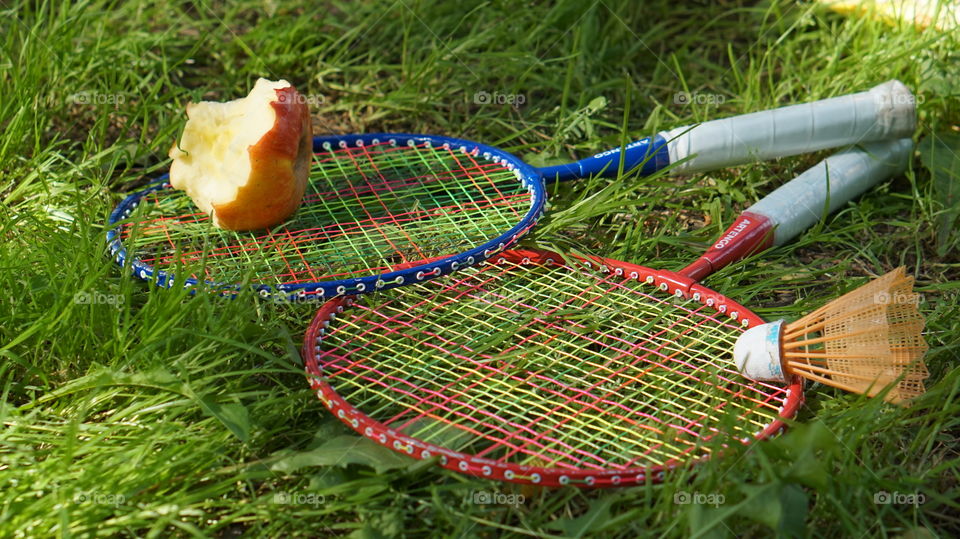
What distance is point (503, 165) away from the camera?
3289 mm

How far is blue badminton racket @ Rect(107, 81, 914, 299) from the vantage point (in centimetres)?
278

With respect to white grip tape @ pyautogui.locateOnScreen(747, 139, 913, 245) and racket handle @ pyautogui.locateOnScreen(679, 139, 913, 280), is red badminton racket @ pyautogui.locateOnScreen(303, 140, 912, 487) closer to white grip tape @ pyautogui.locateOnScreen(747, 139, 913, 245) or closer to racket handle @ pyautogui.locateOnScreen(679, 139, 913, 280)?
racket handle @ pyautogui.locateOnScreen(679, 139, 913, 280)

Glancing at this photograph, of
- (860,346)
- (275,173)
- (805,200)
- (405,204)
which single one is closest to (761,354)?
(860,346)

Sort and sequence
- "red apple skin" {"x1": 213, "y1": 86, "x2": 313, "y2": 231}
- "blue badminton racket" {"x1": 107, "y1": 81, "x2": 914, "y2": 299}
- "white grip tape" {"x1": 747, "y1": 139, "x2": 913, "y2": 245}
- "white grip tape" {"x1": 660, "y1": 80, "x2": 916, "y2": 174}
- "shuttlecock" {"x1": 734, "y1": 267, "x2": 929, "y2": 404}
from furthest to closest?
"white grip tape" {"x1": 660, "y1": 80, "x2": 916, "y2": 174} → "white grip tape" {"x1": 747, "y1": 139, "x2": 913, "y2": 245} → "red apple skin" {"x1": 213, "y1": 86, "x2": 313, "y2": 231} → "blue badminton racket" {"x1": 107, "y1": 81, "x2": 914, "y2": 299} → "shuttlecock" {"x1": 734, "y1": 267, "x2": 929, "y2": 404}

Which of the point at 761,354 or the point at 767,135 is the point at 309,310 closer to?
the point at 761,354

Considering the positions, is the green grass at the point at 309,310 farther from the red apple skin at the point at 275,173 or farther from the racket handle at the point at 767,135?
the red apple skin at the point at 275,173

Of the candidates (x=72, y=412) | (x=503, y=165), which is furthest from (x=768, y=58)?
(x=72, y=412)

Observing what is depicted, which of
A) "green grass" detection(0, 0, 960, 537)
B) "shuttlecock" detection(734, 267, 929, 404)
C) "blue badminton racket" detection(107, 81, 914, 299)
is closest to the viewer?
"green grass" detection(0, 0, 960, 537)

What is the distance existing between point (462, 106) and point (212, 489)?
2124mm

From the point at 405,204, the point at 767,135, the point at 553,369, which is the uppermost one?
the point at 767,135

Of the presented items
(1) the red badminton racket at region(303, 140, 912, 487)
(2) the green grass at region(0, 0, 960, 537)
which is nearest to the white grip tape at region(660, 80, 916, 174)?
(2) the green grass at region(0, 0, 960, 537)

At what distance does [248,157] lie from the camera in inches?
114

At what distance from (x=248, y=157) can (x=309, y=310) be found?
1.56 feet

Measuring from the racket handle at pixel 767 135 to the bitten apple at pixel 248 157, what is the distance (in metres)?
0.79
